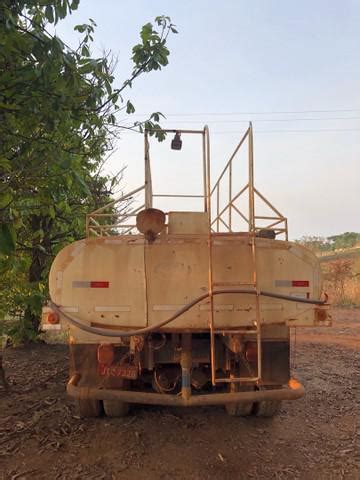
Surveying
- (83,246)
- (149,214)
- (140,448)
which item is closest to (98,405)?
(140,448)

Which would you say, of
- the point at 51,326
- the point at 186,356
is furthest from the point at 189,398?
the point at 51,326

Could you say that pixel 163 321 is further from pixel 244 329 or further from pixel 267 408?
pixel 267 408

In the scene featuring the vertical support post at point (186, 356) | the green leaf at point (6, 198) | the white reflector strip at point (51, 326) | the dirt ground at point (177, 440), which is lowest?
the dirt ground at point (177, 440)

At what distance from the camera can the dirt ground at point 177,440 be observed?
345cm

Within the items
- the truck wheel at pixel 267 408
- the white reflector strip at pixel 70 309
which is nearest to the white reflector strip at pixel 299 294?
the truck wheel at pixel 267 408

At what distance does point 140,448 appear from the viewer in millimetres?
3818

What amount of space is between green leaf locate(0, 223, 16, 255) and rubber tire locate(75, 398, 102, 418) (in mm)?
2118

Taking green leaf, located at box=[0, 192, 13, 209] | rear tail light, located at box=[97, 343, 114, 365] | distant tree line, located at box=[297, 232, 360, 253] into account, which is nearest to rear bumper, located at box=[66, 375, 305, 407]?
rear tail light, located at box=[97, 343, 114, 365]

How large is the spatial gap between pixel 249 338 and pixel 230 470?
1124mm

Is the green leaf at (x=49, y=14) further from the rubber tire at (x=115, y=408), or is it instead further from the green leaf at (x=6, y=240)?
the rubber tire at (x=115, y=408)

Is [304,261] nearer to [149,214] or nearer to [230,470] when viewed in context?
[149,214]

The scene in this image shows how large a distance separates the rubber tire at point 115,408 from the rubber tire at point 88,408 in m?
0.09

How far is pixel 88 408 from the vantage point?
438 centimetres

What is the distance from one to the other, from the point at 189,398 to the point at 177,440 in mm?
819
